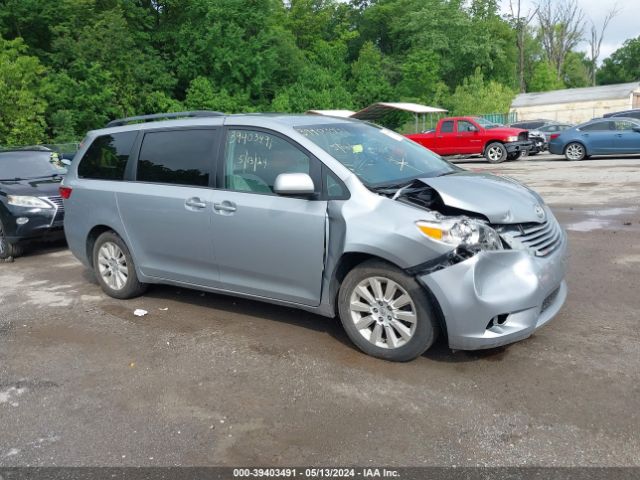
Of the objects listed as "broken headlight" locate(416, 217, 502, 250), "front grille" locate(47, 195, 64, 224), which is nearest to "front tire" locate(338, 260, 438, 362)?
"broken headlight" locate(416, 217, 502, 250)

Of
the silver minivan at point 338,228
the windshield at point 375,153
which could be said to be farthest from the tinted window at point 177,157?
the windshield at point 375,153

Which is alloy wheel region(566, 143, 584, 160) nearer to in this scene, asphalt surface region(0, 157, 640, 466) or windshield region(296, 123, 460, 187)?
asphalt surface region(0, 157, 640, 466)

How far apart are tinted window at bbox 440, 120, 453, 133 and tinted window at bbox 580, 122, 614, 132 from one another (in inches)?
183

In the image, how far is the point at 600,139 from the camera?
1931 cm

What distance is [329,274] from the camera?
4242 millimetres

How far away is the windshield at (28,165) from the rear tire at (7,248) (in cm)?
126

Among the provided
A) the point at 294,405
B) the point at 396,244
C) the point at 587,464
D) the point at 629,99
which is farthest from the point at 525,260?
the point at 629,99

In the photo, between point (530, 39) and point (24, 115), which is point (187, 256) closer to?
point (24, 115)

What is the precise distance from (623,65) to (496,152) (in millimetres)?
79124

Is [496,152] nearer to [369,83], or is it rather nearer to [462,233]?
[462,233]

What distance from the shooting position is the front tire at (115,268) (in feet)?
18.8

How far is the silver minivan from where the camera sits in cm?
379

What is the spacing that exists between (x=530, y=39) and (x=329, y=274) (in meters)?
82.6

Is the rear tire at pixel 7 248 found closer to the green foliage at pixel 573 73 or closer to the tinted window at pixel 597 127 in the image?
the tinted window at pixel 597 127
